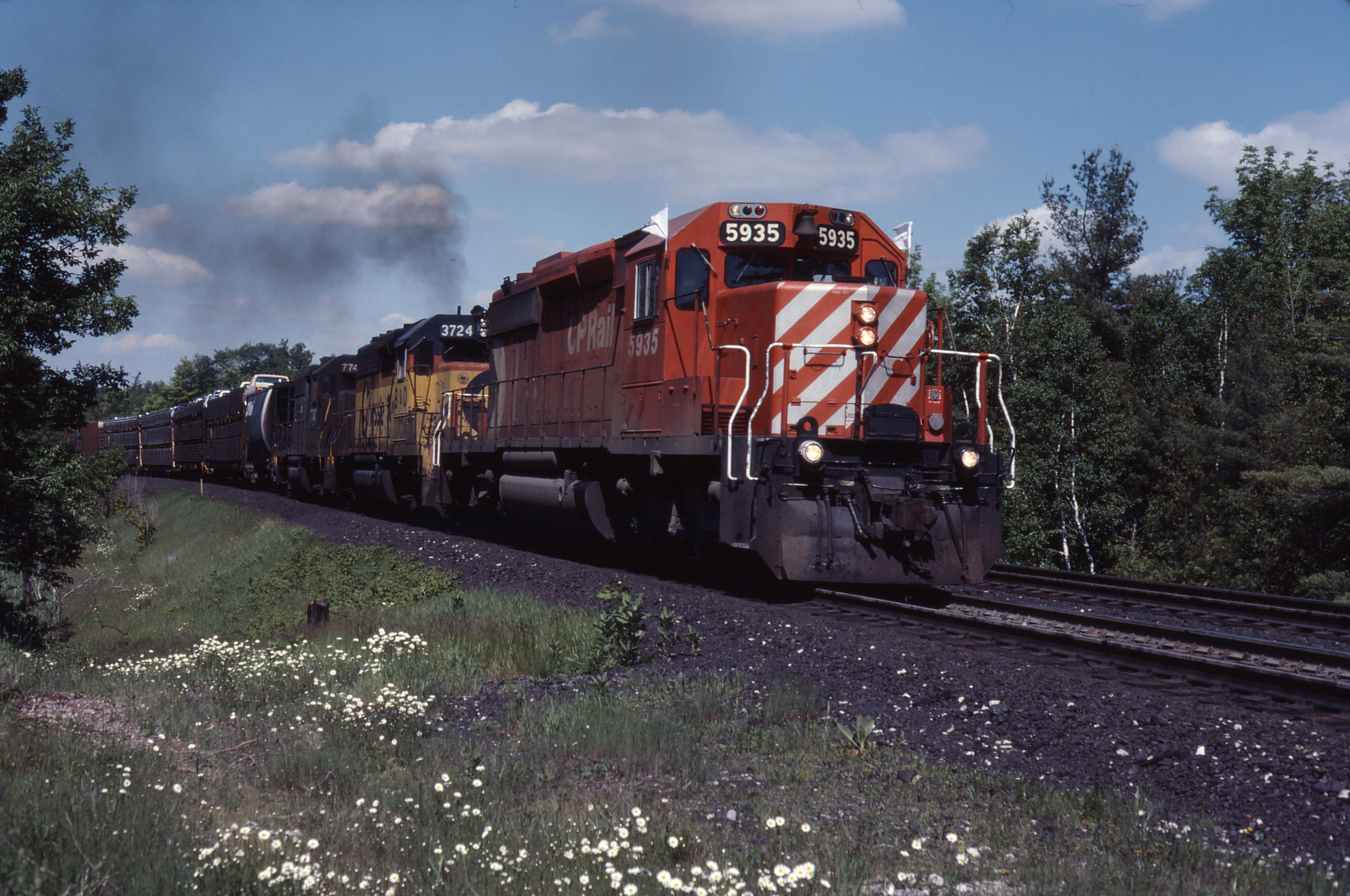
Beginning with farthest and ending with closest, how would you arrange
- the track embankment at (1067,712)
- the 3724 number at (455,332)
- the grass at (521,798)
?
the 3724 number at (455,332) < the track embankment at (1067,712) < the grass at (521,798)

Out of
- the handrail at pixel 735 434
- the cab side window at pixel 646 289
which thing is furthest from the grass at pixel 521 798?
the cab side window at pixel 646 289

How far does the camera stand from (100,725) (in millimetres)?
6277

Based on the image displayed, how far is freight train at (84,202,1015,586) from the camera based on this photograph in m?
9.50

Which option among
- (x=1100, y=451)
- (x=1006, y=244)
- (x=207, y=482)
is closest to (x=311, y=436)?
(x=207, y=482)

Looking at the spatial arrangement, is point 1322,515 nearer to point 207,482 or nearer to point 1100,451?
point 1100,451

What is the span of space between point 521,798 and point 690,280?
7240 mm

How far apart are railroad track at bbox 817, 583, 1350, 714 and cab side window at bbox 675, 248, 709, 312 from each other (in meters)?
3.49

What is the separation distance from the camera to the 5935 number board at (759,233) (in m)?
10.6

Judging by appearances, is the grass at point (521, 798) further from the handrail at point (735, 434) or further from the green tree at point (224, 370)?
the green tree at point (224, 370)

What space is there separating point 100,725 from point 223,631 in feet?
25.9

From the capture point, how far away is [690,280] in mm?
10961

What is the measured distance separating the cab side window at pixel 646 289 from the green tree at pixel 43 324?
44.2 feet

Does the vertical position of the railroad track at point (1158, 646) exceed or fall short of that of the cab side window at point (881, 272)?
it falls short

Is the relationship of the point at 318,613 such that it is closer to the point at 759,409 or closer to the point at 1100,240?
the point at 759,409
